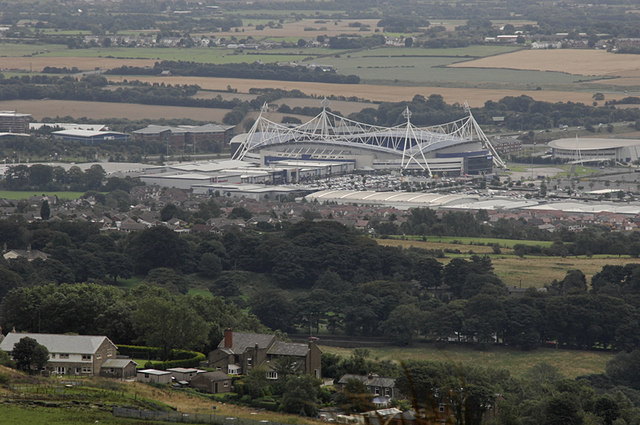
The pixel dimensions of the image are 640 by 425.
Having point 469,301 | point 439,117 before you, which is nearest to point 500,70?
point 439,117

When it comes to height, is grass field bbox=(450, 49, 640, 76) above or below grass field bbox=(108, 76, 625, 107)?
above

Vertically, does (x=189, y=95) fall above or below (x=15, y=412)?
above

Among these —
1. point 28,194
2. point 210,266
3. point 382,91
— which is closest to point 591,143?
point 382,91

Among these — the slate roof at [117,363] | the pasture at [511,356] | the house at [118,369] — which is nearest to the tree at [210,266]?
the pasture at [511,356]

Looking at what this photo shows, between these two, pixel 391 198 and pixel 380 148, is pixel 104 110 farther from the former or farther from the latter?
pixel 391 198

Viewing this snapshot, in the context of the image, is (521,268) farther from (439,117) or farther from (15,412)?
(439,117)

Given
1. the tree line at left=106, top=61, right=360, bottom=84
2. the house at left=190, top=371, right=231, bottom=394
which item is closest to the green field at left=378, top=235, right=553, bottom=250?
the house at left=190, top=371, right=231, bottom=394

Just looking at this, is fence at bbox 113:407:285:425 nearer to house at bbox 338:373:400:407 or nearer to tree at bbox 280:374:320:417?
tree at bbox 280:374:320:417
